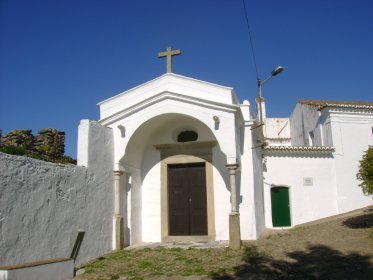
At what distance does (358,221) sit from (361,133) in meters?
6.05

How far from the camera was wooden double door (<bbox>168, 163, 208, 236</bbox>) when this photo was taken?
11.4m

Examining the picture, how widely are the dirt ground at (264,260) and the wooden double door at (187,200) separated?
5.05ft

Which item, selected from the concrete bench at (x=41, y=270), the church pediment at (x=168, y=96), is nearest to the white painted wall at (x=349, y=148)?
the church pediment at (x=168, y=96)

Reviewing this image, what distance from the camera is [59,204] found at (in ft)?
26.0

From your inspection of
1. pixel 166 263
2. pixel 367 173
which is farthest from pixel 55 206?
pixel 367 173

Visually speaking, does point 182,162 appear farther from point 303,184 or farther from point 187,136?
point 303,184

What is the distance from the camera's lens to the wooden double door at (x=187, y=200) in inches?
448

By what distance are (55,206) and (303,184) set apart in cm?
1024

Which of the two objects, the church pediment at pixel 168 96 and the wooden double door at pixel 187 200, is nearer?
the church pediment at pixel 168 96

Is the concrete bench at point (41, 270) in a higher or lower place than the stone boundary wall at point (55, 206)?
lower

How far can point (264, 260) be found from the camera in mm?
7867

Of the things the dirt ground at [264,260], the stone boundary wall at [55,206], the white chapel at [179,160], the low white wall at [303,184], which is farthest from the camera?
the low white wall at [303,184]

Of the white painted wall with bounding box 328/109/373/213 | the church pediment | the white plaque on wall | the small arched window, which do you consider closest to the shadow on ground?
the church pediment

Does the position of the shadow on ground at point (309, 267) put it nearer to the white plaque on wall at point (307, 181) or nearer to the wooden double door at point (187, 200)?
the wooden double door at point (187, 200)
